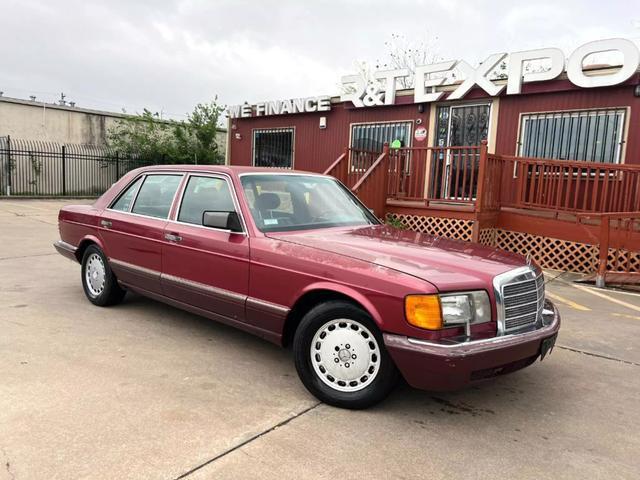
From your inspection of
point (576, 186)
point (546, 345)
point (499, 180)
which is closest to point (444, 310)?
point (546, 345)

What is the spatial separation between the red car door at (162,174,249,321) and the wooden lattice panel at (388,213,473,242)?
18.8ft

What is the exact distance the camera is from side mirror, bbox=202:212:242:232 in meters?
3.72

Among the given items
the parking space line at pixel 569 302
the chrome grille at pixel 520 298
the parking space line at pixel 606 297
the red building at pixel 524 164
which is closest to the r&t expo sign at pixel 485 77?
the red building at pixel 524 164

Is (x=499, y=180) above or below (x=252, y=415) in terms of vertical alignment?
above

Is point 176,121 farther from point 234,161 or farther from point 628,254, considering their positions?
point 628,254

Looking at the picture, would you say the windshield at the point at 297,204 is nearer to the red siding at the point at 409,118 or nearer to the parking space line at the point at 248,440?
the parking space line at the point at 248,440

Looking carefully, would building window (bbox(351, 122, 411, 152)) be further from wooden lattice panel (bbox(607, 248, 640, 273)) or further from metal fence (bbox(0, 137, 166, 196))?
metal fence (bbox(0, 137, 166, 196))

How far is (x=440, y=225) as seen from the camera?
9344mm

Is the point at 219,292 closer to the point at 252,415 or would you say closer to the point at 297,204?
the point at 297,204

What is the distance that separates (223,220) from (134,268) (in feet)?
4.93

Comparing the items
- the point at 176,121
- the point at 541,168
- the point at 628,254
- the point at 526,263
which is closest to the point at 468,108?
the point at 541,168

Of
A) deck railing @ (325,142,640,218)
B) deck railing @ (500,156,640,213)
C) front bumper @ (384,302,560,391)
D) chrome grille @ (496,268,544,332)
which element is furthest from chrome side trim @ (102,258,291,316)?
deck railing @ (500,156,640,213)

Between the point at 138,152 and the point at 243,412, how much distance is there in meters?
22.1

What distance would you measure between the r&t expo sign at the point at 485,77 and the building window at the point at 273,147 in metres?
0.85
